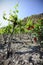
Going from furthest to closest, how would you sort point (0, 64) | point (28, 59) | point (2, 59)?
1. point (2, 59)
2. point (0, 64)
3. point (28, 59)

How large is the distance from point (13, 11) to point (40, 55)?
4721 millimetres

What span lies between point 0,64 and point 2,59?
49 centimetres

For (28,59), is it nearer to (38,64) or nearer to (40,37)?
(38,64)

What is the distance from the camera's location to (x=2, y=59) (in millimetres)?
7164

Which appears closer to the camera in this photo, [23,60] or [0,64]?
[23,60]

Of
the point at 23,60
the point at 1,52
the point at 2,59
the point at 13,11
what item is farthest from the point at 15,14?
the point at 23,60

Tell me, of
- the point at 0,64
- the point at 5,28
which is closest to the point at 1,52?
the point at 0,64

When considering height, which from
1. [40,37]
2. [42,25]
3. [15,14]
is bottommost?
[40,37]

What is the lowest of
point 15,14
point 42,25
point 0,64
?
point 0,64

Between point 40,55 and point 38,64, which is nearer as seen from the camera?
point 38,64

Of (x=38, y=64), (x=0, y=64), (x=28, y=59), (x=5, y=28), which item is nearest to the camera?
(x=38, y=64)

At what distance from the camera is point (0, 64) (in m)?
6.69

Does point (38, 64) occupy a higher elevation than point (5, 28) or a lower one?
lower

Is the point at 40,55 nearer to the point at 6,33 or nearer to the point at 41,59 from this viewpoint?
the point at 41,59
